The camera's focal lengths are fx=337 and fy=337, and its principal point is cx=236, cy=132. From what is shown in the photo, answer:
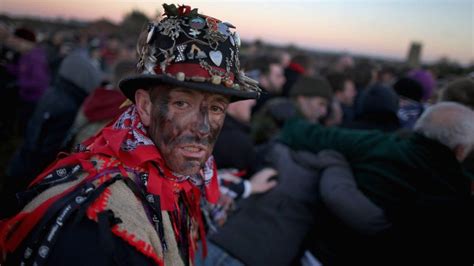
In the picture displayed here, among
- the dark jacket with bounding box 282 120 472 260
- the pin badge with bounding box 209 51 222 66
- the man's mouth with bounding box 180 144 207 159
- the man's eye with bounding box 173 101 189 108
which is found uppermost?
the pin badge with bounding box 209 51 222 66

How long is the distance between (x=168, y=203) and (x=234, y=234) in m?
1.21

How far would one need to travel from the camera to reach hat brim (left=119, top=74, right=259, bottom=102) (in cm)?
129

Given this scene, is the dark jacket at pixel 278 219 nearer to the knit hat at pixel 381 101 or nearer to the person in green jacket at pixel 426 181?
the person in green jacket at pixel 426 181

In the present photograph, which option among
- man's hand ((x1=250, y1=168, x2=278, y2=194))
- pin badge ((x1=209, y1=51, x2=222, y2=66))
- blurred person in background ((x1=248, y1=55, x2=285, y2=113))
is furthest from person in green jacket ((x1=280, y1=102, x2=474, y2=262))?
blurred person in background ((x1=248, y1=55, x2=285, y2=113))

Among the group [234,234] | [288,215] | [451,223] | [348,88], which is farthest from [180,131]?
[348,88]

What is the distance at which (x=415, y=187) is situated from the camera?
2.36 m

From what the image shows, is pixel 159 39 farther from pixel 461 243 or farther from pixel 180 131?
pixel 461 243

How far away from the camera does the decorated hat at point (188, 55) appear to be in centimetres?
135

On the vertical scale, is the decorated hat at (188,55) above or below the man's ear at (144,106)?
above

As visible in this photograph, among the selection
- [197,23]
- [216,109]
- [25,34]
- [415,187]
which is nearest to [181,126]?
[216,109]

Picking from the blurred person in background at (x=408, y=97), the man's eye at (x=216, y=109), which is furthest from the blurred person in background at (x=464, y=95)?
the man's eye at (x=216, y=109)

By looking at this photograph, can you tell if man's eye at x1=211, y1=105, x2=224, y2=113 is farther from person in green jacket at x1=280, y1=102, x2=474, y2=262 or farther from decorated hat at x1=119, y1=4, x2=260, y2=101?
person in green jacket at x1=280, y1=102, x2=474, y2=262

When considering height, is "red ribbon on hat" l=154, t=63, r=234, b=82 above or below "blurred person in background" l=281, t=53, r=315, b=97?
→ above

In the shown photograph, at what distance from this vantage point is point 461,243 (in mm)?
1987
